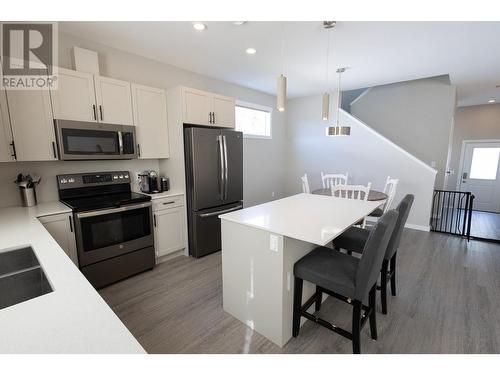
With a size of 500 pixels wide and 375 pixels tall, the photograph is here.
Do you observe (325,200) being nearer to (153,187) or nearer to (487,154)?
(153,187)

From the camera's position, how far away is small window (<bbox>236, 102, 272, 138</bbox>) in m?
4.71

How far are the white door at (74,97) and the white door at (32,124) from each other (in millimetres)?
83

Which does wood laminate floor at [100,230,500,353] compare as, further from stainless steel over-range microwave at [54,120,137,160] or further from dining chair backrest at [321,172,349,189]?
dining chair backrest at [321,172,349,189]

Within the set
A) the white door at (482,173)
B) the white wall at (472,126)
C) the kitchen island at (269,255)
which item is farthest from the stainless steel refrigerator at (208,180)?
the white door at (482,173)

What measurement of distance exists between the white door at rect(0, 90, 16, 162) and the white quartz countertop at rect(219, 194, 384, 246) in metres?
2.03

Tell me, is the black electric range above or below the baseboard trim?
above

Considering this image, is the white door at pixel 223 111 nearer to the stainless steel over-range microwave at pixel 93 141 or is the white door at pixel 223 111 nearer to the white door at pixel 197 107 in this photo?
the white door at pixel 197 107

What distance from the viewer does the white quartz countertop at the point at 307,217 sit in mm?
1555

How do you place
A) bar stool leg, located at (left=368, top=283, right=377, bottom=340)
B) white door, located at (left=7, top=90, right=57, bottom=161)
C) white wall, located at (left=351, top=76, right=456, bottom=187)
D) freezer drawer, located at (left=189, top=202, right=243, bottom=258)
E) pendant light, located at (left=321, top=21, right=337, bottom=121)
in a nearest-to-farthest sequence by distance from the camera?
1. bar stool leg, located at (left=368, top=283, right=377, bottom=340)
2. white door, located at (left=7, top=90, right=57, bottom=161)
3. pendant light, located at (left=321, top=21, right=337, bottom=121)
4. freezer drawer, located at (left=189, top=202, right=243, bottom=258)
5. white wall, located at (left=351, top=76, right=456, bottom=187)

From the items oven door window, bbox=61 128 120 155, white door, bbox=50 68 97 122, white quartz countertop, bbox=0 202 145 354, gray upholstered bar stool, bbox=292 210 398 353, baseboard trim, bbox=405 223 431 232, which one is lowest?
baseboard trim, bbox=405 223 431 232

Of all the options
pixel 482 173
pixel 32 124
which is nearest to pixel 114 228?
pixel 32 124

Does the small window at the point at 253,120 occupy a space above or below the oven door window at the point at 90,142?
above

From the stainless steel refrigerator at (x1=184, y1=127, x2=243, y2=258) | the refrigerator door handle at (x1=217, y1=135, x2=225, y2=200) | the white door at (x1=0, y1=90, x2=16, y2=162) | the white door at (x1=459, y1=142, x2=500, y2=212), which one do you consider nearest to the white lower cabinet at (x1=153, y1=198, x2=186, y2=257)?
the stainless steel refrigerator at (x1=184, y1=127, x2=243, y2=258)

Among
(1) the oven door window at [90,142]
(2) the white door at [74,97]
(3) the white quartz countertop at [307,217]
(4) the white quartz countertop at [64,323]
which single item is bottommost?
(4) the white quartz countertop at [64,323]
